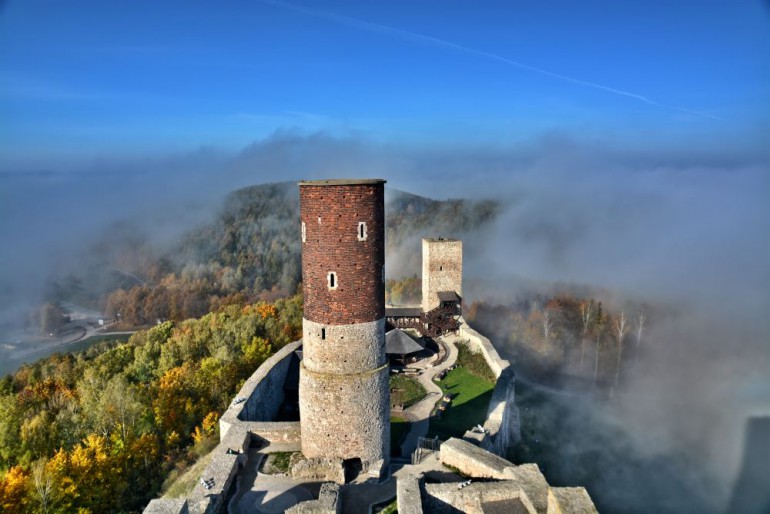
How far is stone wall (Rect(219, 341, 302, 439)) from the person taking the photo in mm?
19047

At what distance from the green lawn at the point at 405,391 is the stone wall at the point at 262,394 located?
5.67 meters

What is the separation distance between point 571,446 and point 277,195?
10081cm

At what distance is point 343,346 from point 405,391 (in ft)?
40.7

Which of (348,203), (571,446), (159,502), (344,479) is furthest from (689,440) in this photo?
(159,502)

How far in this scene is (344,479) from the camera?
1503 centimetres

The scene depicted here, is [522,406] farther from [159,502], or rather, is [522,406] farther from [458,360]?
[159,502]

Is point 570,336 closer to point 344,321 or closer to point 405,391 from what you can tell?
point 405,391

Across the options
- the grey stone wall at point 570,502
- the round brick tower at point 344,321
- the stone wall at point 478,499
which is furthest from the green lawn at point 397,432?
the grey stone wall at point 570,502

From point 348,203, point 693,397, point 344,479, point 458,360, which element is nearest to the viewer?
point 348,203

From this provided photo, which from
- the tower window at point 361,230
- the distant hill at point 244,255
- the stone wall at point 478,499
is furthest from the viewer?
the distant hill at point 244,255

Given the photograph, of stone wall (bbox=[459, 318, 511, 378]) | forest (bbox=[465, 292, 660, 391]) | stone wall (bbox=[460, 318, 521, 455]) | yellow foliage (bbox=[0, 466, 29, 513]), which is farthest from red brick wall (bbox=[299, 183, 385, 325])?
forest (bbox=[465, 292, 660, 391])

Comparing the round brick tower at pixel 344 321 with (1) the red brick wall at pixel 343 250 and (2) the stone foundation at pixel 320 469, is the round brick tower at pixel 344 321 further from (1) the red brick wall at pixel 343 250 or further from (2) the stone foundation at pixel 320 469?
(2) the stone foundation at pixel 320 469

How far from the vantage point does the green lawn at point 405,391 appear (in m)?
24.8

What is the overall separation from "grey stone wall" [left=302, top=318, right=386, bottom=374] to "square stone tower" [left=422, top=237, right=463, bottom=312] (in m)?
21.3
